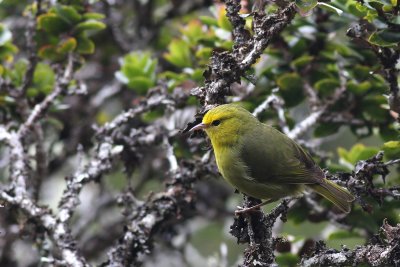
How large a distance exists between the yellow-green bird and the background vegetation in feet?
0.42

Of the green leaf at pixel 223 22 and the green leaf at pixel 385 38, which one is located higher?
the green leaf at pixel 223 22

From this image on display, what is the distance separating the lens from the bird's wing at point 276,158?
367 centimetres

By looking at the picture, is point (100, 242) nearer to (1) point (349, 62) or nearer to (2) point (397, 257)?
(1) point (349, 62)

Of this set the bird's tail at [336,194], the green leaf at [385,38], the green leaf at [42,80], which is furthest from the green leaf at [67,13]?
the green leaf at [385,38]

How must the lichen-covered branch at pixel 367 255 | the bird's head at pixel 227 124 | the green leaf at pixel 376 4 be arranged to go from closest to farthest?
the lichen-covered branch at pixel 367 255, the green leaf at pixel 376 4, the bird's head at pixel 227 124

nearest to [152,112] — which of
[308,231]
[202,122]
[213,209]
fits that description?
[202,122]

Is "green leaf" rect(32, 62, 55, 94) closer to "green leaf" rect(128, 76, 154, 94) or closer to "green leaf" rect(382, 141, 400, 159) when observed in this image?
"green leaf" rect(128, 76, 154, 94)

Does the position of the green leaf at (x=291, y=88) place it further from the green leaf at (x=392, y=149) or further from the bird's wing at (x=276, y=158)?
the green leaf at (x=392, y=149)

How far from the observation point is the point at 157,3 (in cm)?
627

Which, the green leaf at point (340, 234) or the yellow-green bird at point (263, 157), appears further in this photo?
the green leaf at point (340, 234)

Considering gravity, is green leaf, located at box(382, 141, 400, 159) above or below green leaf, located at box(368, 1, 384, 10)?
below

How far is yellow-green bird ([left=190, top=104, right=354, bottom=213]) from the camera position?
141 inches

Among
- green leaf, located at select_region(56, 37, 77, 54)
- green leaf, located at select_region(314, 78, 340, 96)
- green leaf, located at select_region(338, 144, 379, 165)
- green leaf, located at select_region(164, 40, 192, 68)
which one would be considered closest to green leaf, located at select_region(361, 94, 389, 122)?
green leaf, located at select_region(314, 78, 340, 96)

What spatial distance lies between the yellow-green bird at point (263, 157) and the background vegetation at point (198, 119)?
5.1 inches
